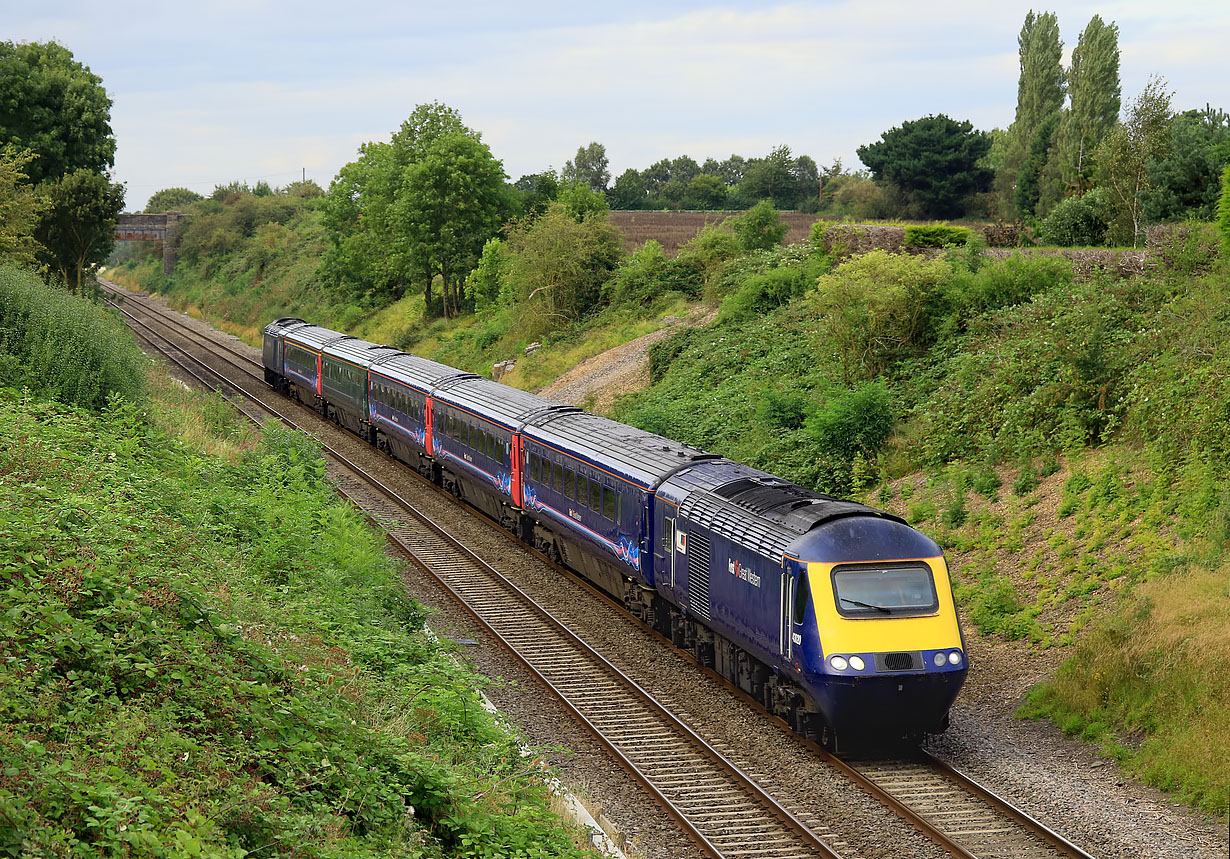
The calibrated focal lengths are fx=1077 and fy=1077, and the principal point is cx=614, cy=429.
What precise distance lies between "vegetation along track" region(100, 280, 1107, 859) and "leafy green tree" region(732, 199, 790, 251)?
24.7 meters

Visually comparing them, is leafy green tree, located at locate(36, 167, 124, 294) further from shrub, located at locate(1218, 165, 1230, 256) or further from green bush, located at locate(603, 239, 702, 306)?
shrub, located at locate(1218, 165, 1230, 256)

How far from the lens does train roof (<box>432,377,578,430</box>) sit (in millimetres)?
Answer: 23750

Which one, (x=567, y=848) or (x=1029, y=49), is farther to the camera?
(x=1029, y=49)

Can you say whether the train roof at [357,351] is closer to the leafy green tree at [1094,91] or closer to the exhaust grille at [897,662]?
the exhaust grille at [897,662]

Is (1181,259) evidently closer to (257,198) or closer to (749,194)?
(749,194)

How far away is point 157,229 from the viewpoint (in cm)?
9875

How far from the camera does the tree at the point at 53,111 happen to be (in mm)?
40469

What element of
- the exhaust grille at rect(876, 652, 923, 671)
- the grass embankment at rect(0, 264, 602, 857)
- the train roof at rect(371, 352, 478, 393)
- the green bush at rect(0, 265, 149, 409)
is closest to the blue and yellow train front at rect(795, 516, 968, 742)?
the exhaust grille at rect(876, 652, 923, 671)

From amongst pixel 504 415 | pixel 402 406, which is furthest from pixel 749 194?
pixel 504 415

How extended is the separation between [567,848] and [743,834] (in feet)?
7.60

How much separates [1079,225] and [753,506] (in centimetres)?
2416

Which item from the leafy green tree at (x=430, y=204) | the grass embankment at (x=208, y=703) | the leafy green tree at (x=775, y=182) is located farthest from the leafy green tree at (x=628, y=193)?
the grass embankment at (x=208, y=703)

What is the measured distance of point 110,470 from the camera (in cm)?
1492

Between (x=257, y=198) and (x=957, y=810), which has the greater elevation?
(x=257, y=198)
